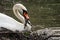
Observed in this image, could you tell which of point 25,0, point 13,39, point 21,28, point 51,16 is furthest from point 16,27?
point 25,0

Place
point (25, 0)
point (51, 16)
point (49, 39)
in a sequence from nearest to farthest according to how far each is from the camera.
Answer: point (49, 39) < point (51, 16) < point (25, 0)

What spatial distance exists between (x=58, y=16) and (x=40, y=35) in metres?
4.41

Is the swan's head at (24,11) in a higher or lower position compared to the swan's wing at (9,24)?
higher

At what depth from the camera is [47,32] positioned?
9.27 meters

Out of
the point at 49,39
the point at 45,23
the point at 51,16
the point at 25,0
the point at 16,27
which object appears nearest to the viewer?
the point at 49,39

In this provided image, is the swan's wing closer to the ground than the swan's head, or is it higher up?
closer to the ground

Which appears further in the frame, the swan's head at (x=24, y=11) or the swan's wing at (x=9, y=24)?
the swan's wing at (x=9, y=24)

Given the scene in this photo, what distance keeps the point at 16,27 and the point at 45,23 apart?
2121mm

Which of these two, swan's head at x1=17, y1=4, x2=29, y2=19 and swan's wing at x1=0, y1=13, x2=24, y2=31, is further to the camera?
swan's wing at x1=0, y1=13, x2=24, y2=31

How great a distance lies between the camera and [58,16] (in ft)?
44.0

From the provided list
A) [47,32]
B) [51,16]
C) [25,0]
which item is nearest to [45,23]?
[51,16]

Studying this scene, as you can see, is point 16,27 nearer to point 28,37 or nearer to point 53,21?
point 28,37

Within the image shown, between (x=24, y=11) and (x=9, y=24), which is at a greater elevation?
(x=24, y=11)

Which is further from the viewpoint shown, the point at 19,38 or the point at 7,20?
the point at 7,20
